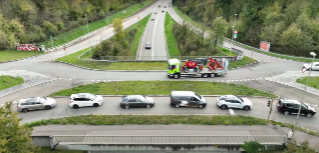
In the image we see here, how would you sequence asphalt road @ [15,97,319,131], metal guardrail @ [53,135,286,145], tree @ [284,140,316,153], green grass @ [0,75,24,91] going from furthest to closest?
1. green grass @ [0,75,24,91]
2. asphalt road @ [15,97,319,131]
3. metal guardrail @ [53,135,286,145]
4. tree @ [284,140,316,153]

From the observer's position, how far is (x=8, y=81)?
1134 inches

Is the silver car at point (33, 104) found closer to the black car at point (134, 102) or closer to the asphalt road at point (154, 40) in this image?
the black car at point (134, 102)

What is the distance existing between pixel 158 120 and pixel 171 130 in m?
1.72

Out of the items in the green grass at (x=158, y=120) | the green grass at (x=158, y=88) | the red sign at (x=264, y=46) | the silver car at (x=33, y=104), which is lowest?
the green grass at (x=158, y=120)

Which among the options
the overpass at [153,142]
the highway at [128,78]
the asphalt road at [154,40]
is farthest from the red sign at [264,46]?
the overpass at [153,142]

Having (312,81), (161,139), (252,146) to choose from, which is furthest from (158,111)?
(312,81)

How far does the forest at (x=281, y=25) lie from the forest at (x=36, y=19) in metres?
37.3

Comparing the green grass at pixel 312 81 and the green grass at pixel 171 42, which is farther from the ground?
the green grass at pixel 171 42

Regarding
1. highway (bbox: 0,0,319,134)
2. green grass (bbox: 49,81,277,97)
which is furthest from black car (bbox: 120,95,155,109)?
green grass (bbox: 49,81,277,97)

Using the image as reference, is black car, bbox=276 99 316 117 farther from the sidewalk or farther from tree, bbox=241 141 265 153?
tree, bbox=241 141 265 153

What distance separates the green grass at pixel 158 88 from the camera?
25531 mm

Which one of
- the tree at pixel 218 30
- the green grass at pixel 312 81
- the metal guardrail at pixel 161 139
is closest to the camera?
the metal guardrail at pixel 161 139

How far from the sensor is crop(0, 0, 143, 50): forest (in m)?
48.0

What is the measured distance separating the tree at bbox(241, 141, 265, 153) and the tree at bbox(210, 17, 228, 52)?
97.5 ft
